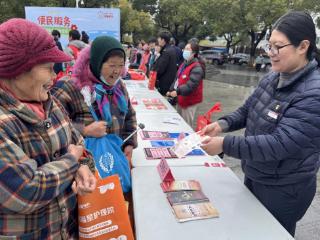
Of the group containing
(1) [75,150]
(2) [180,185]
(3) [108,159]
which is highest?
(1) [75,150]

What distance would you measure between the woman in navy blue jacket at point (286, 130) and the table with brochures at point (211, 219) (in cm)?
16

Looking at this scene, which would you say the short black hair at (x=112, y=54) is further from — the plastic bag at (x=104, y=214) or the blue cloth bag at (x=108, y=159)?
the plastic bag at (x=104, y=214)

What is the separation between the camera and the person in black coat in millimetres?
5484

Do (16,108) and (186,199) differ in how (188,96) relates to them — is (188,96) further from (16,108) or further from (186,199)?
(16,108)

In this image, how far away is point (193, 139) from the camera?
75.0 inches

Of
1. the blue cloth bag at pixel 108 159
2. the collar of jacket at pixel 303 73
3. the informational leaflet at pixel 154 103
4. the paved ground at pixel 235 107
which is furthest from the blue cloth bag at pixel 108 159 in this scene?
the informational leaflet at pixel 154 103

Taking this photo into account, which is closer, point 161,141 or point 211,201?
point 211,201

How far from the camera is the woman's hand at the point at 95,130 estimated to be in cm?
191

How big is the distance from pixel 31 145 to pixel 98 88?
0.92 metres

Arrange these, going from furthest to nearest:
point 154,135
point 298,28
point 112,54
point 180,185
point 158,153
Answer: point 154,135 < point 158,153 < point 112,54 < point 180,185 < point 298,28

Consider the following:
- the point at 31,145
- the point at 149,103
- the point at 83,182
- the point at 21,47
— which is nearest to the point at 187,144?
the point at 83,182

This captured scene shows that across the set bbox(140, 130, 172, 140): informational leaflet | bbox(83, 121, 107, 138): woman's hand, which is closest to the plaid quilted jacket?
bbox(83, 121, 107, 138): woman's hand

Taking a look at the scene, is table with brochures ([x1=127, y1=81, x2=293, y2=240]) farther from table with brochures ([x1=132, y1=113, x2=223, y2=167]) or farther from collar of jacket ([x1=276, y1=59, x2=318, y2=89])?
collar of jacket ([x1=276, y1=59, x2=318, y2=89])

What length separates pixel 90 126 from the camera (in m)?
1.92
